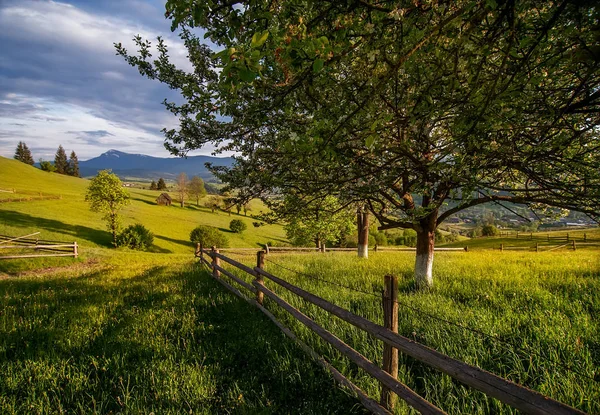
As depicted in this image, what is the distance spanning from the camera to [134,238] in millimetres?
38594

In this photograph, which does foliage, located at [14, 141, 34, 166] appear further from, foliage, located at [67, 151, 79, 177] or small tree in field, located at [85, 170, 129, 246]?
small tree in field, located at [85, 170, 129, 246]

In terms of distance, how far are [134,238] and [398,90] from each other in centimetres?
4158

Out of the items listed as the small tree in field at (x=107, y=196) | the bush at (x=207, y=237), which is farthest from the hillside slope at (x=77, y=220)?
the bush at (x=207, y=237)

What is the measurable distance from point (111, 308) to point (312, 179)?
657cm

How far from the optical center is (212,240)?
45.3m

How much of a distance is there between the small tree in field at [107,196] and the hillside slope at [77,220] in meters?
2.62

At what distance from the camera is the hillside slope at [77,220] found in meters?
37.2

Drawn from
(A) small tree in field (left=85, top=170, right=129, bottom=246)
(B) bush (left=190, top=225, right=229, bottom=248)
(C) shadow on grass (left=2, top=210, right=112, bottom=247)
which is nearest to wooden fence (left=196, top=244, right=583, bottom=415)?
(B) bush (left=190, top=225, right=229, bottom=248)

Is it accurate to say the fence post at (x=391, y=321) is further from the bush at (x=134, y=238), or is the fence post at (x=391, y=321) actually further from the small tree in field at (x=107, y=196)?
the small tree in field at (x=107, y=196)

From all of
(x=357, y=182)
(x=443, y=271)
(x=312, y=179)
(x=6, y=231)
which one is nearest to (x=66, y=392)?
(x=312, y=179)

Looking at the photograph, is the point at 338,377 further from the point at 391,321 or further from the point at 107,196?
the point at 107,196

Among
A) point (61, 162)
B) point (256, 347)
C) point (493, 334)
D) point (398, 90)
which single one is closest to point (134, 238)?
point (256, 347)

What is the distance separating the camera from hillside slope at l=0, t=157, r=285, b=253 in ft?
122

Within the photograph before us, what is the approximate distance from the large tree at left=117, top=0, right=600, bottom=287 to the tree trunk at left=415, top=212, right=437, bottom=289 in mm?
3136
